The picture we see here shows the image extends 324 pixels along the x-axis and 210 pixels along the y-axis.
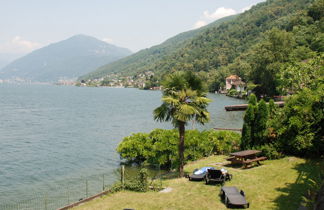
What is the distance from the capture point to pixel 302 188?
14664mm

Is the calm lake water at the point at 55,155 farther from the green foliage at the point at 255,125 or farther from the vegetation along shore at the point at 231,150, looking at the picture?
the green foliage at the point at 255,125

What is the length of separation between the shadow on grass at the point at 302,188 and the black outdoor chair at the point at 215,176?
3.07 meters

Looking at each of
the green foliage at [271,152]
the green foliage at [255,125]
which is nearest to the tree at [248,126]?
the green foliage at [255,125]

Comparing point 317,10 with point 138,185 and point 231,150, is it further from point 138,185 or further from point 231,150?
point 138,185

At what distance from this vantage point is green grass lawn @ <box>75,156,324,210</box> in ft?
45.9

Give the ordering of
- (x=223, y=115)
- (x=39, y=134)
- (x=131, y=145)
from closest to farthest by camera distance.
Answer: (x=131, y=145), (x=39, y=134), (x=223, y=115)

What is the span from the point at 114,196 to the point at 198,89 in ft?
27.0

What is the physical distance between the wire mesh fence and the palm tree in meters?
4.14

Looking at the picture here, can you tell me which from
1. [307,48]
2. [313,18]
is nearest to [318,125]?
[307,48]

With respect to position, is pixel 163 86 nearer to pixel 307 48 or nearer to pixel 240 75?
pixel 307 48

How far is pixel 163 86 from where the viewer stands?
19672mm

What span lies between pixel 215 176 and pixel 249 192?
248cm

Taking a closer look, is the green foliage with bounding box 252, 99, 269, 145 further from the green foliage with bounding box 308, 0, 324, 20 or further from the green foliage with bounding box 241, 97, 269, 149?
the green foliage with bounding box 308, 0, 324, 20

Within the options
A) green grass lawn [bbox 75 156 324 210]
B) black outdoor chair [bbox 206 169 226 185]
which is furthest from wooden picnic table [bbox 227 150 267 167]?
black outdoor chair [bbox 206 169 226 185]
